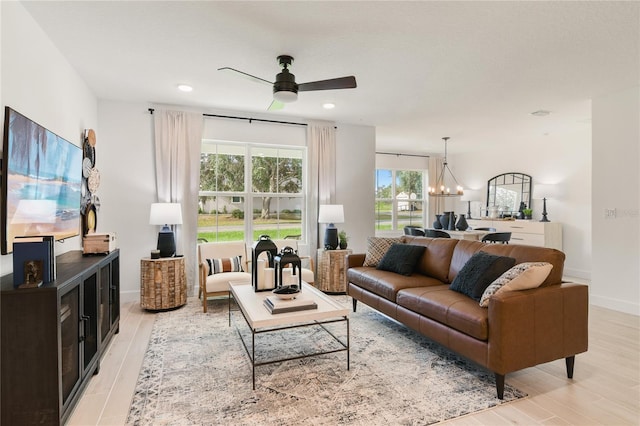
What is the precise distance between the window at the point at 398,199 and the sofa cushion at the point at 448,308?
16.9 ft

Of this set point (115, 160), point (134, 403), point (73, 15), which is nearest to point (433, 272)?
point (134, 403)

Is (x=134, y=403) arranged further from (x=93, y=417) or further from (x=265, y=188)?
(x=265, y=188)

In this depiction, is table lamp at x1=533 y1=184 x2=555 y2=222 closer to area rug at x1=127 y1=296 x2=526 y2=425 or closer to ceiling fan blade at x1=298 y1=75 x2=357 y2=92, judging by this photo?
area rug at x1=127 y1=296 x2=526 y2=425

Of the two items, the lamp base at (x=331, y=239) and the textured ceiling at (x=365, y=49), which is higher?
the textured ceiling at (x=365, y=49)

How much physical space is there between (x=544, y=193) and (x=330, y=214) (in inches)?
177

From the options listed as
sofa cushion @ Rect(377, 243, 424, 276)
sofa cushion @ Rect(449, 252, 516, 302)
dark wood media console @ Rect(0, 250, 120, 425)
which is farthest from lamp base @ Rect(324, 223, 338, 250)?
dark wood media console @ Rect(0, 250, 120, 425)

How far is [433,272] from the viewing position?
366 cm

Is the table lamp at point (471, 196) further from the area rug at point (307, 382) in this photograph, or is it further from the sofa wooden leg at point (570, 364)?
the sofa wooden leg at point (570, 364)

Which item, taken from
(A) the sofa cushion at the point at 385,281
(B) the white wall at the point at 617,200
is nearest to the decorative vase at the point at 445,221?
(B) the white wall at the point at 617,200

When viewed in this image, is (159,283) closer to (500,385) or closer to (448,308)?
(448,308)

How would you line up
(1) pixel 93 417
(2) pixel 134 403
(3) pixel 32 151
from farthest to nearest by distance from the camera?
1. (3) pixel 32 151
2. (2) pixel 134 403
3. (1) pixel 93 417

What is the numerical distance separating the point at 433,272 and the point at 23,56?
390cm

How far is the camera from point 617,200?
422cm

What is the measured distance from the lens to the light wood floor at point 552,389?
6.78 ft
